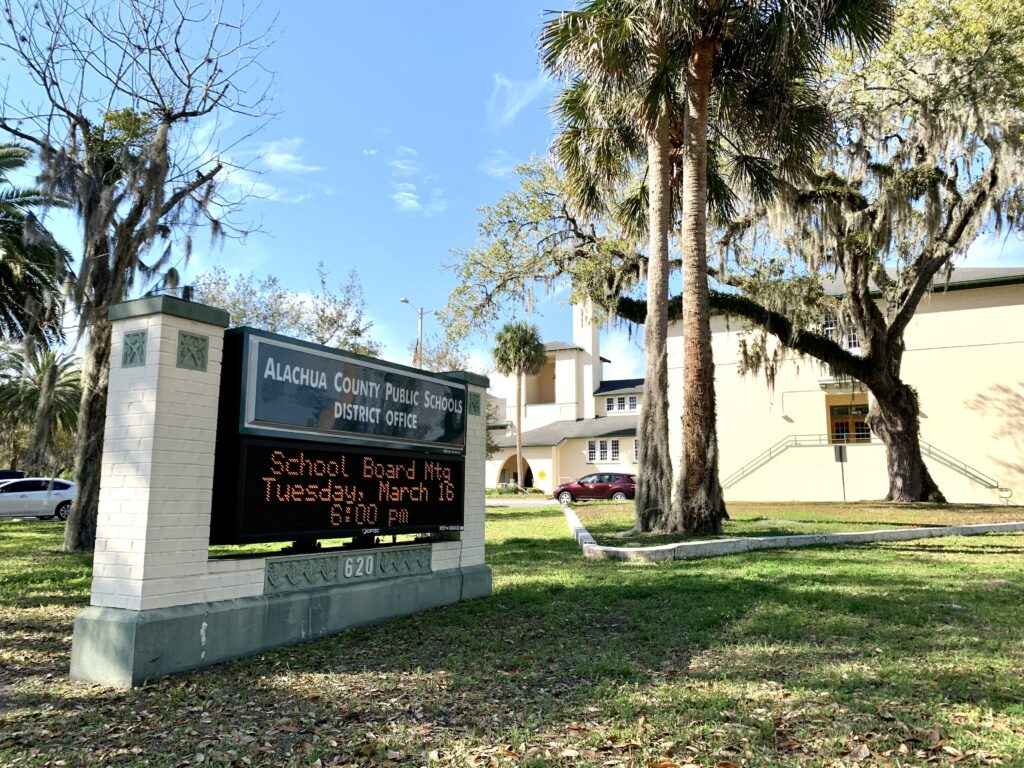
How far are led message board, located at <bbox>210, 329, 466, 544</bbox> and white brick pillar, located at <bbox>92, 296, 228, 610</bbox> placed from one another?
8.3 inches

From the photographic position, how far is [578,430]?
44969 millimetres

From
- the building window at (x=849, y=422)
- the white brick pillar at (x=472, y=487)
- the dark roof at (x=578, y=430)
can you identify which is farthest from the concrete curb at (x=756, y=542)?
the dark roof at (x=578, y=430)

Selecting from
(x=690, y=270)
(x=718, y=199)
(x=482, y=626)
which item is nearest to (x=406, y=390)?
(x=482, y=626)

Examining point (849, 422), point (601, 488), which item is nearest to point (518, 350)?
point (601, 488)

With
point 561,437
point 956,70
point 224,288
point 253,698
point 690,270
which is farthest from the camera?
point 561,437

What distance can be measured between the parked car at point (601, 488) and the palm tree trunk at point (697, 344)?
20117mm

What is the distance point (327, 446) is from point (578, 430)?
39.4 m

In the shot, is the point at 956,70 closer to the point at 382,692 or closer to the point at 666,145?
the point at 666,145

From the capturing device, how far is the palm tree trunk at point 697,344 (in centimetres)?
1264

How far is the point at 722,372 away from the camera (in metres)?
32.5

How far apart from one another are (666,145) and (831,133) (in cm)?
354

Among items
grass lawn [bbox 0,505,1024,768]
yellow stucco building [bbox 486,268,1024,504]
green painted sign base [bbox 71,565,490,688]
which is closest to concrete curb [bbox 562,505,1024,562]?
grass lawn [bbox 0,505,1024,768]

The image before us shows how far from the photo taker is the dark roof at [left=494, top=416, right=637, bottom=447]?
42.7 m

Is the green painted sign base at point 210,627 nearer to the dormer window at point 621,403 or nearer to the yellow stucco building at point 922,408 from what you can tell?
the yellow stucco building at point 922,408
